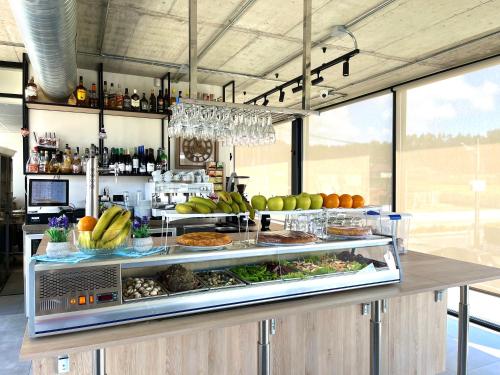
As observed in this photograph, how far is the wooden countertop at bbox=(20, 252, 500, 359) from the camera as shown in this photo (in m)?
1.33

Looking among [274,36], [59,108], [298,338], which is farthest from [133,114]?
[298,338]

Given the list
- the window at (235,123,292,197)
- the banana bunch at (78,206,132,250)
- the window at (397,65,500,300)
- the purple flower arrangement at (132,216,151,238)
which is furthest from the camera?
the window at (235,123,292,197)

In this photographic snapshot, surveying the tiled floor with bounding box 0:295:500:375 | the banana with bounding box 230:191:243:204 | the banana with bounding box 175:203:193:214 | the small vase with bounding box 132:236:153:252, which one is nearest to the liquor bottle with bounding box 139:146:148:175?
the tiled floor with bounding box 0:295:500:375

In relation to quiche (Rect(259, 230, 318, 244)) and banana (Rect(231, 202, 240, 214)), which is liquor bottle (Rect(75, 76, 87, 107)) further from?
quiche (Rect(259, 230, 318, 244))

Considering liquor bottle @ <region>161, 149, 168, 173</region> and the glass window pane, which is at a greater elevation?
the glass window pane

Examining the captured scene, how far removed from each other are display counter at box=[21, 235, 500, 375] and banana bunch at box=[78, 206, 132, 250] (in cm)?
38

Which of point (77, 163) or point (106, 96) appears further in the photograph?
point (106, 96)

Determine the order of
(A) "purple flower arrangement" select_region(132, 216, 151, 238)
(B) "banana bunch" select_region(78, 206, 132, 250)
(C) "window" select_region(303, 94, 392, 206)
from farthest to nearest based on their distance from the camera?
(C) "window" select_region(303, 94, 392, 206), (A) "purple flower arrangement" select_region(132, 216, 151, 238), (B) "banana bunch" select_region(78, 206, 132, 250)

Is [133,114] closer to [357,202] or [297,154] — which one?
[357,202]

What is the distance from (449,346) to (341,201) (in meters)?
2.25

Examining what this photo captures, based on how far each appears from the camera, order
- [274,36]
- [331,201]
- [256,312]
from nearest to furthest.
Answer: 1. [256,312]
2. [331,201]
3. [274,36]

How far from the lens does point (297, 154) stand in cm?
769

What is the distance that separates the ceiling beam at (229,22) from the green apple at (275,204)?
1.82 m

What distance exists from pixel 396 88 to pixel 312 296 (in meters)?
4.44
